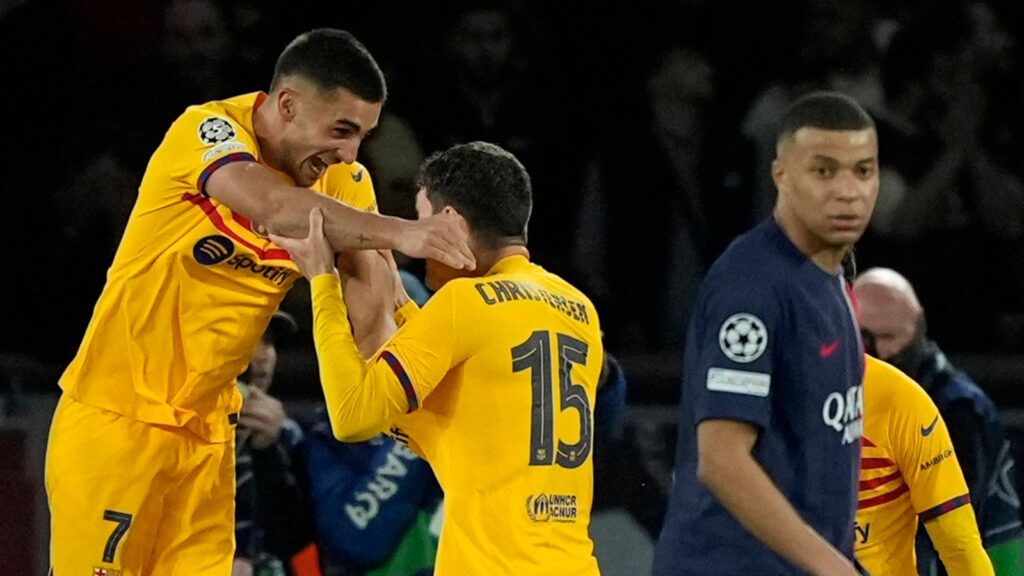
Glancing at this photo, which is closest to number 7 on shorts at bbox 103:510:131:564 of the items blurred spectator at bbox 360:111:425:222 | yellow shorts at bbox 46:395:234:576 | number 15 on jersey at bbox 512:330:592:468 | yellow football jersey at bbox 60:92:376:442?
yellow shorts at bbox 46:395:234:576

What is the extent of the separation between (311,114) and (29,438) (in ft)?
9.55

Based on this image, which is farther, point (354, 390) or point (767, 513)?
point (354, 390)

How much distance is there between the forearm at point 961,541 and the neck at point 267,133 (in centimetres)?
206

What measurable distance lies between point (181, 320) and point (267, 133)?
1.80 feet

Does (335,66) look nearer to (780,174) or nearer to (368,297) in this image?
(368,297)

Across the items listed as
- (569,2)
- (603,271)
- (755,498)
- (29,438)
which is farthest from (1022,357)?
(755,498)

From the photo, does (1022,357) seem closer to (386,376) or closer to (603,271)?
(603,271)

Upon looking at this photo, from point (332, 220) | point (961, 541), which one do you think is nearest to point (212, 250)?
point (332, 220)

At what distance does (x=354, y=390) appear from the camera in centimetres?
465

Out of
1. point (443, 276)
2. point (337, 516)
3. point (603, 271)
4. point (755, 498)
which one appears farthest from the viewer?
point (603, 271)

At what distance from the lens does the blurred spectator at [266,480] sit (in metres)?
7.19

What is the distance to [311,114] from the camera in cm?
525

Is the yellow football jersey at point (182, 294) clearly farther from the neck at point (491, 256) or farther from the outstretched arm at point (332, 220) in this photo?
the neck at point (491, 256)

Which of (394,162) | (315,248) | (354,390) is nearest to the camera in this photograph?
(354,390)
